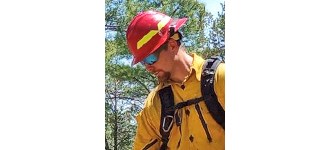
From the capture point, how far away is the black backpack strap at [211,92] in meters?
3.01

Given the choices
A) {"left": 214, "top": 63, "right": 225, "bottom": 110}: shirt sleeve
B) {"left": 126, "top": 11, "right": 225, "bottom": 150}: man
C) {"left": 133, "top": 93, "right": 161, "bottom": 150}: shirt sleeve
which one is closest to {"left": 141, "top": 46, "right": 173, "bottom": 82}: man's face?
{"left": 126, "top": 11, "right": 225, "bottom": 150}: man

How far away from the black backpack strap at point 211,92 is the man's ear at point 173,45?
154 millimetres

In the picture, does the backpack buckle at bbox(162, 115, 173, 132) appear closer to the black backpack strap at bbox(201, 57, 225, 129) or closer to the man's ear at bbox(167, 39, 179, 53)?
the black backpack strap at bbox(201, 57, 225, 129)

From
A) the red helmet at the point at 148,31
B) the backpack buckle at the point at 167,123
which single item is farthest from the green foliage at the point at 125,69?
the backpack buckle at the point at 167,123

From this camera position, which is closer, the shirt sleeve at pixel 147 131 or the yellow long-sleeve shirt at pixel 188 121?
the yellow long-sleeve shirt at pixel 188 121

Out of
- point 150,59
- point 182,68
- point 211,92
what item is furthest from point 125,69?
point 211,92

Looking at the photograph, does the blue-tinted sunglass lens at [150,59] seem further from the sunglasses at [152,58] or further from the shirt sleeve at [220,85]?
the shirt sleeve at [220,85]

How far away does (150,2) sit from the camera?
10.6 feet

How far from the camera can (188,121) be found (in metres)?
3.06

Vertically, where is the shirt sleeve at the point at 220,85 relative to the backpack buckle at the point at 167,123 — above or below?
above

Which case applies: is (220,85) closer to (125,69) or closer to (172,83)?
(172,83)

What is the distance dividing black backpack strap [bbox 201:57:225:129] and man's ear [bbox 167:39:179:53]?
15cm
